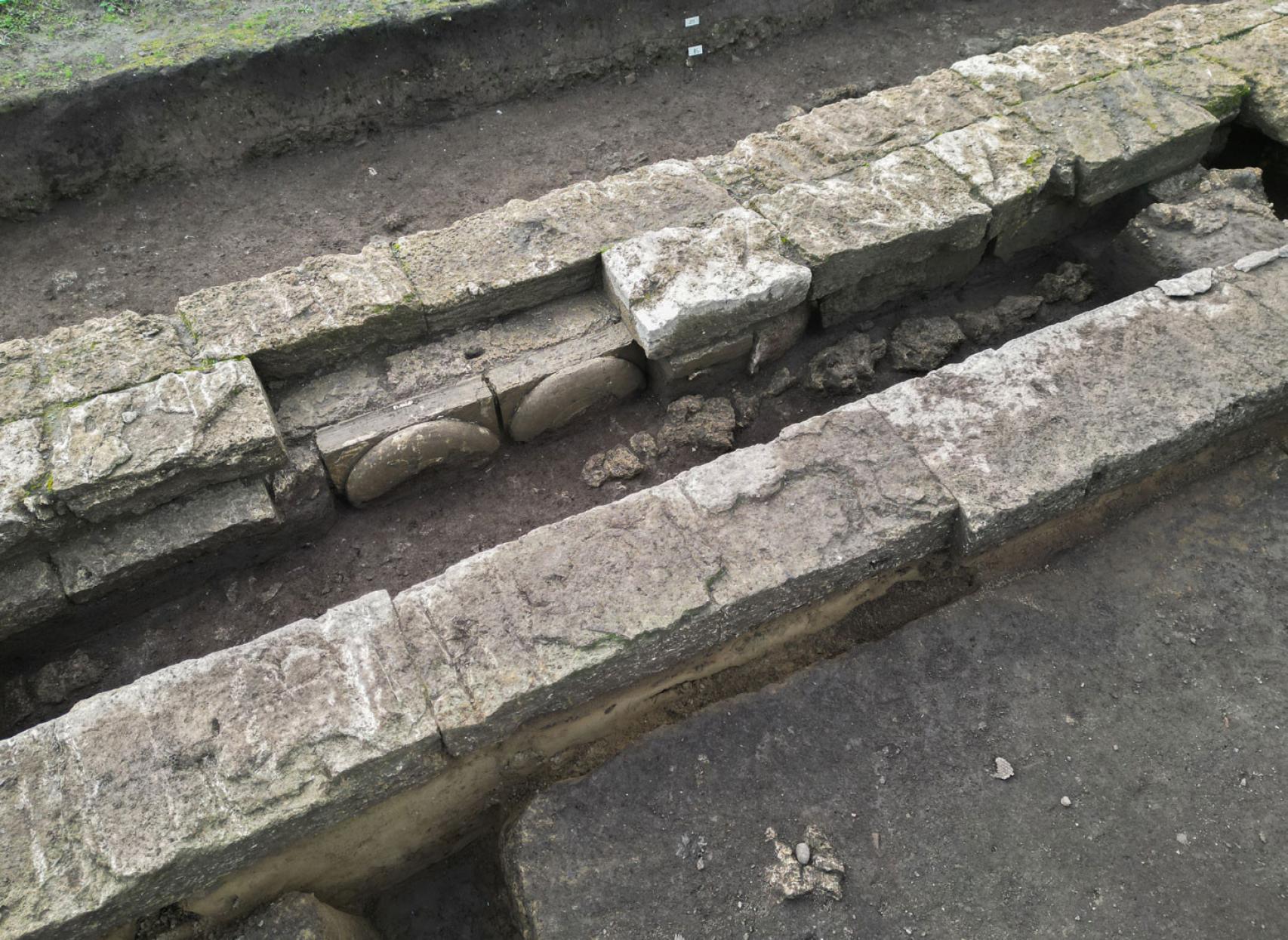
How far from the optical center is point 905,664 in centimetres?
334

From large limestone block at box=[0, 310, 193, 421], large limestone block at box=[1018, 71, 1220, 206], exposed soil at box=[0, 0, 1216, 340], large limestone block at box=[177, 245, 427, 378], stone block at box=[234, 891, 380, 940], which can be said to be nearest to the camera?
stone block at box=[234, 891, 380, 940]

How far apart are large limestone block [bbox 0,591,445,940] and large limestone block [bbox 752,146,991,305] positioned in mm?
2331

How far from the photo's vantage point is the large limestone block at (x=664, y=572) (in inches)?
113

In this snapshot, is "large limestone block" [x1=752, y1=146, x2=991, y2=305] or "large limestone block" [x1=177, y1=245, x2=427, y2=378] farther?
"large limestone block" [x1=752, y1=146, x2=991, y2=305]

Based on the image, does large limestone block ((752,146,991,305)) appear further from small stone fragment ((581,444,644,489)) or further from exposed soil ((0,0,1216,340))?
exposed soil ((0,0,1216,340))

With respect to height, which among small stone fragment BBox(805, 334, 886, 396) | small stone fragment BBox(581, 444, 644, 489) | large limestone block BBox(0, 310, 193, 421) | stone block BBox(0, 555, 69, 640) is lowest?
small stone fragment BBox(581, 444, 644, 489)

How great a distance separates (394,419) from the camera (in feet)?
12.2

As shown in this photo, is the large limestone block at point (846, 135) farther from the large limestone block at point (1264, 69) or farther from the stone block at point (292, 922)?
the stone block at point (292, 922)

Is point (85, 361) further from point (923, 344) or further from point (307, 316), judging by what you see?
point (923, 344)

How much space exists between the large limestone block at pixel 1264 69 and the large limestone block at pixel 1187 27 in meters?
0.08

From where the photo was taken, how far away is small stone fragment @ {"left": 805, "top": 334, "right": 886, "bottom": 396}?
411 centimetres

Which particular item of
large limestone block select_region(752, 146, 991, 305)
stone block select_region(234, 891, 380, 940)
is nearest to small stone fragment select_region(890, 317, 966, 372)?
large limestone block select_region(752, 146, 991, 305)

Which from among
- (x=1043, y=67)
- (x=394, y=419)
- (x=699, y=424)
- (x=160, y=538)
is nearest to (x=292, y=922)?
(x=160, y=538)

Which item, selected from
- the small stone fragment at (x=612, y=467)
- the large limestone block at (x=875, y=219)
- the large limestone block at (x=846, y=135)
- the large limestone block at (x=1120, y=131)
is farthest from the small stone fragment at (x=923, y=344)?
the small stone fragment at (x=612, y=467)
